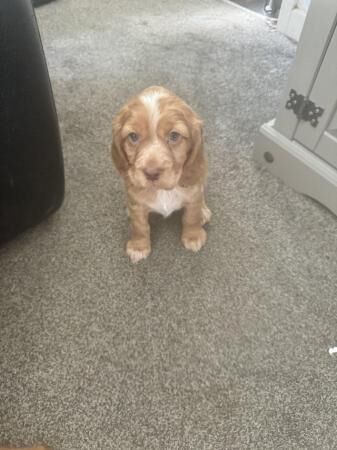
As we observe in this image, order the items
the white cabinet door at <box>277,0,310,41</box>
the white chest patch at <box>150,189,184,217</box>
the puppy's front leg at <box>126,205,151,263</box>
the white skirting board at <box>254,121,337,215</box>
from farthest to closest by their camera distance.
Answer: the white cabinet door at <box>277,0,310,41</box>, the white skirting board at <box>254,121,337,215</box>, the puppy's front leg at <box>126,205,151,263</box>, the white chest patch at <box>150,189,184,217</box>

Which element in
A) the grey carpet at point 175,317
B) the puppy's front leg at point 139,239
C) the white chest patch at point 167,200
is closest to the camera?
the grey carpet at point 175,317

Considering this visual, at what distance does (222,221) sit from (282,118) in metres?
0.48

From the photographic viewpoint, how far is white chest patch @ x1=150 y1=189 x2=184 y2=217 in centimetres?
127

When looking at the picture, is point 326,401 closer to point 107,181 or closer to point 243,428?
point 243,428

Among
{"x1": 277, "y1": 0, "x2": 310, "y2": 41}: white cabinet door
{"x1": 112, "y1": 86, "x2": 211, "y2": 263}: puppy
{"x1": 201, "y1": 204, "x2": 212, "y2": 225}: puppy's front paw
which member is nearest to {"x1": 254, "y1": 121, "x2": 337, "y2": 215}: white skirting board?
{"x1": 201, "y1": 204, "x2": 212, "y2": 225}: puppy's front paw

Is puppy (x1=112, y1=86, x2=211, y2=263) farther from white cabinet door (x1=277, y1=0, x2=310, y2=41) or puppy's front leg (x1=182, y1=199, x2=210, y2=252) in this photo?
white cabinet door (x1=277, y1=0, x2=310, y2=41)

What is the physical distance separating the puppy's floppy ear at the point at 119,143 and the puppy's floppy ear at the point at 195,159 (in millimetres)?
178

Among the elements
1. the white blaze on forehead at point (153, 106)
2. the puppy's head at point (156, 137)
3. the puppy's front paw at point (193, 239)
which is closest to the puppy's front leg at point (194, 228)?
the puppy's front paw at point (193, 239)

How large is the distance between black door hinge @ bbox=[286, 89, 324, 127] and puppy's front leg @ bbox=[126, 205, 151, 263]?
692 millimetres

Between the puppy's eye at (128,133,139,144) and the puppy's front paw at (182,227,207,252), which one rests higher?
the puppy's eye at (128,133,139,144)

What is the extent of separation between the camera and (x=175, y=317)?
1338 mm

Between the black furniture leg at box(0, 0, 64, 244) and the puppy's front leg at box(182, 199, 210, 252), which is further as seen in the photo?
the puppy's front leg at box(182, 199, 210, 252)

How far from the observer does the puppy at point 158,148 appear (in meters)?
1.03

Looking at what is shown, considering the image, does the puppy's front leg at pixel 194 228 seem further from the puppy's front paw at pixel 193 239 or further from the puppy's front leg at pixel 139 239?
the puppy's front leg at pixel 139 239
